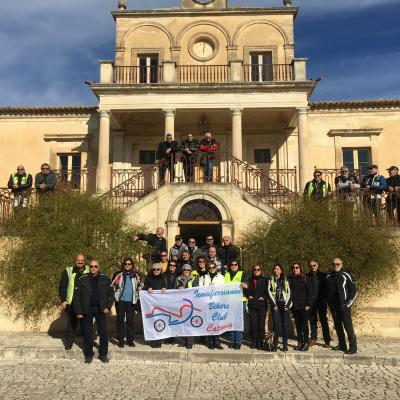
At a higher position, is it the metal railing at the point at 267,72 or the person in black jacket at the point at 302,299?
the metal railing at the point at 267,72

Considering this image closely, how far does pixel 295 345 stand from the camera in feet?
29.7

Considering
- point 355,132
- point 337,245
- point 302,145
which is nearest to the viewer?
point 337,245

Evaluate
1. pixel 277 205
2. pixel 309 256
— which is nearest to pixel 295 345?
pixel 309 256

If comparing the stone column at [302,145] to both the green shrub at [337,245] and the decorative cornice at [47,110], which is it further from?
the decorative cornice at [47,110]

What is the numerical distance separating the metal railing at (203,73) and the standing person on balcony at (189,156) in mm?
8028

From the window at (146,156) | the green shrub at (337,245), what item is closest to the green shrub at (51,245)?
the green shrub at (337,245)

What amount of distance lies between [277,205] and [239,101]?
669cm

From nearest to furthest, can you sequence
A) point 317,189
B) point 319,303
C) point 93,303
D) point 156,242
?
1. point 93,303
2. point 319,303
3. point 156,242
4. point 317,189

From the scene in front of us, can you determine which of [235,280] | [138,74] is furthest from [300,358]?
[138,74]

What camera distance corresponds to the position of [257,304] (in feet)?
28.5

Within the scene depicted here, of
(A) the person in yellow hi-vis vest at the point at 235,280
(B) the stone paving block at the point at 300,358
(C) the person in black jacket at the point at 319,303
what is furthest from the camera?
(C) the person in black jacket at the point at 319,303

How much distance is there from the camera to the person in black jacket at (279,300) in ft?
28.2

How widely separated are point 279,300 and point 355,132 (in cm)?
1365

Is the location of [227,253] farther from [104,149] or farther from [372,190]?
[104,149]
